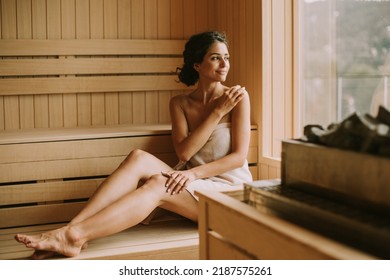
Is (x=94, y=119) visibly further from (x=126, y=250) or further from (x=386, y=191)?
(x=386, y=191)

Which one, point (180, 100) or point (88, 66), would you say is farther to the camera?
point (88, 66)

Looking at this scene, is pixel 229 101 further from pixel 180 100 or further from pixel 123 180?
pixel 123 180

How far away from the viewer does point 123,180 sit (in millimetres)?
2729

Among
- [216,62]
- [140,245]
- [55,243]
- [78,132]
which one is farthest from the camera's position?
[78,132]

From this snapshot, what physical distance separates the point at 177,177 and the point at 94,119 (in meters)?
1.46

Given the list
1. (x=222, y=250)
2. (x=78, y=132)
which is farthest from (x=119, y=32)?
(x=222, y=250)

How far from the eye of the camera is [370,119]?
1.32 metres

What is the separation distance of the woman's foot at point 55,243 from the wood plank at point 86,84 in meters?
1.58

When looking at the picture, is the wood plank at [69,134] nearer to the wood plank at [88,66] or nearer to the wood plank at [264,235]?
the wood plank at [88,66]

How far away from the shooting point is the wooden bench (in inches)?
112

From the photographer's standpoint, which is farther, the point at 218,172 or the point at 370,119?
the point at 218,172

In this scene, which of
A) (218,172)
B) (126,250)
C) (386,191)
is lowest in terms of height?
(126,250)

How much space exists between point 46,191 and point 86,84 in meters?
1.03
